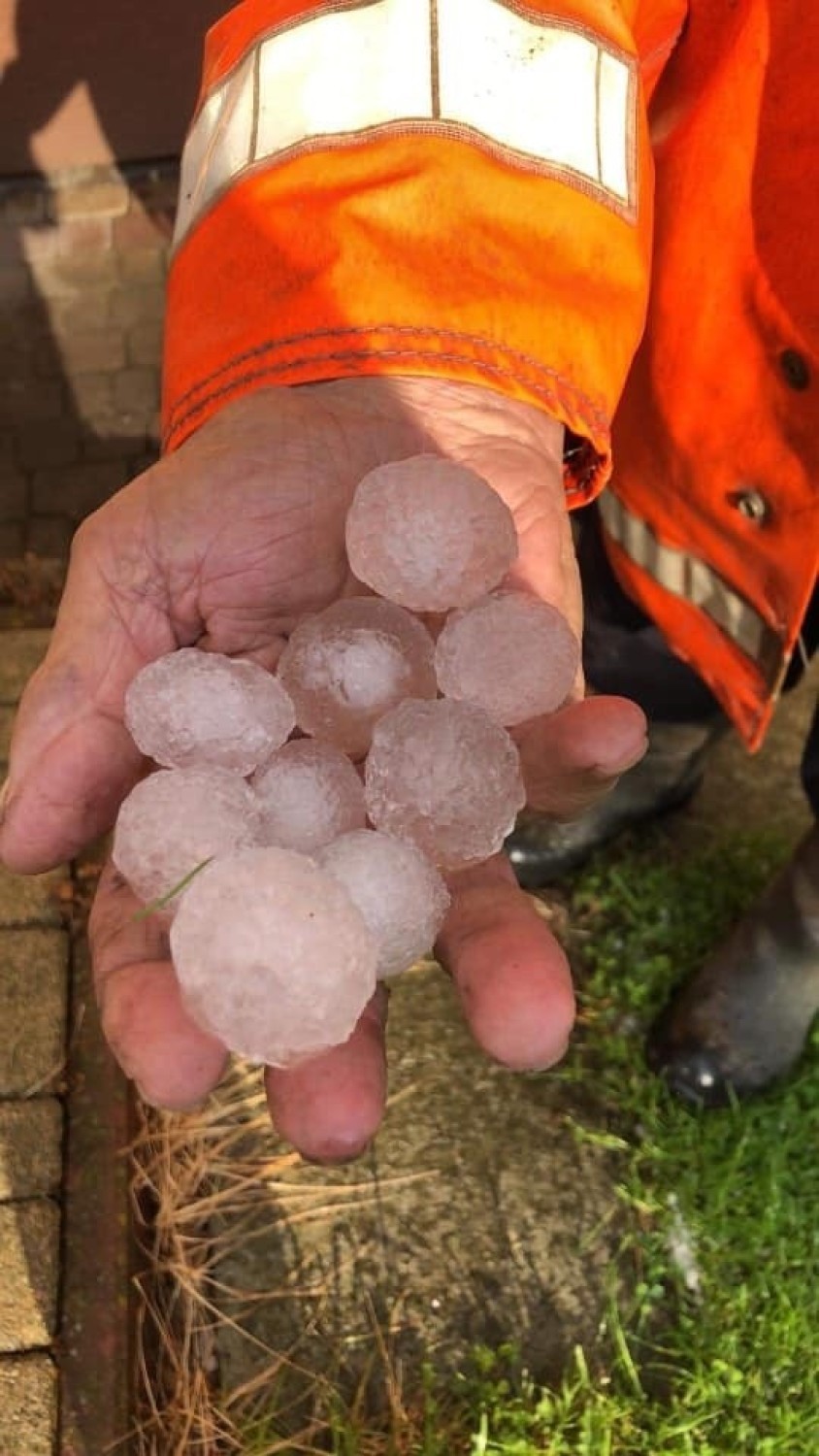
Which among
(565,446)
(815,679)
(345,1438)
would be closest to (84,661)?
(565,446)

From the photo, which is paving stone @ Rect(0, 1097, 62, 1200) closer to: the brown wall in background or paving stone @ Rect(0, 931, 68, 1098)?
paving stone @ Rect(0, 931, 68, 1098)

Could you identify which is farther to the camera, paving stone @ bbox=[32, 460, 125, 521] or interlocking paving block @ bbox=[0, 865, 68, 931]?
paving stone @ bbox=[32, 460, 125, 521]

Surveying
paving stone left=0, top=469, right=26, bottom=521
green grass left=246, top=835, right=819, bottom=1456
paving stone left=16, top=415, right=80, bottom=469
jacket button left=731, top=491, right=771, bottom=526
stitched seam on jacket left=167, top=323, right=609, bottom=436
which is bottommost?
green grass left=246, top=835, right=819, bottom=1456

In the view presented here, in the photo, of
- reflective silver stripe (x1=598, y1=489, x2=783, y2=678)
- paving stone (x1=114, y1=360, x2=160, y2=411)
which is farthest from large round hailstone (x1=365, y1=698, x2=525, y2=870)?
paving stone (x1=114, y1=360, x2=160, y2=411)

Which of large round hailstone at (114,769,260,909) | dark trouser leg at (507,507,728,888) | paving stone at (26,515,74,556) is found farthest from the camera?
paving stone at (26,515,74,556)

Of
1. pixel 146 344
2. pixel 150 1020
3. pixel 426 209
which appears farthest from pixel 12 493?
pixel 150 1020

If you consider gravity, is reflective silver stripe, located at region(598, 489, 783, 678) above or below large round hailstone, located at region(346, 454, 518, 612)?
below

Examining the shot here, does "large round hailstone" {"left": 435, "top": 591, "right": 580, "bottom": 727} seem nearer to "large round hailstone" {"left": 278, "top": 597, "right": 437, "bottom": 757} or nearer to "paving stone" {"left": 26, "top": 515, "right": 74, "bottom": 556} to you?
"large round hailstone" {"left": 278, "top": 597, "right": 437, "bottom": 757}

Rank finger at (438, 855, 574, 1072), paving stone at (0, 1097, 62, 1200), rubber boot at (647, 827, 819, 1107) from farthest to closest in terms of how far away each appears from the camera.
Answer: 1. rubber boot at (647, 827, 819, 1107)
2. paving stone at (0, 1097, 62, 1200)
3. finger at (438, 855, 574, 1072)
